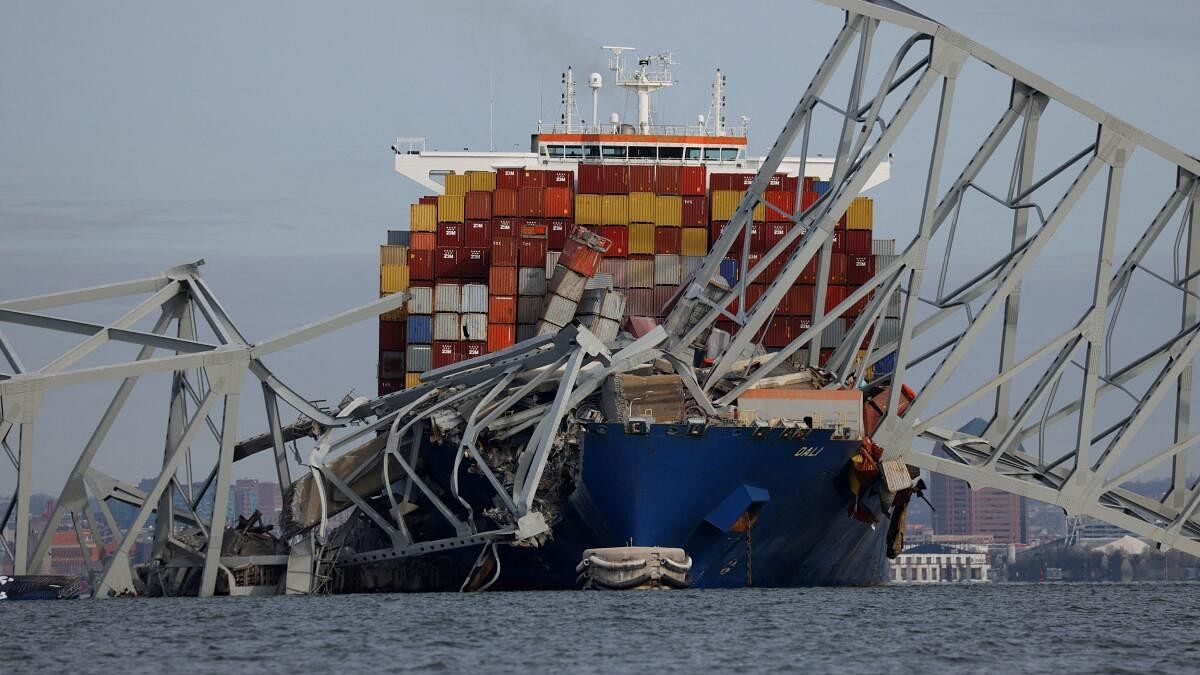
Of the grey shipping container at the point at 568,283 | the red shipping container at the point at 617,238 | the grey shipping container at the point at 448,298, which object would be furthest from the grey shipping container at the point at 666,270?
the grey shipping container at the point at 448,298

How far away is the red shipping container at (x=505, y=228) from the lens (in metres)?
61.4

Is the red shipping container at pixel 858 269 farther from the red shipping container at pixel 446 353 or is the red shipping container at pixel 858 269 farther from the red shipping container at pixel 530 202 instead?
the red shipping container at pixel 446 353

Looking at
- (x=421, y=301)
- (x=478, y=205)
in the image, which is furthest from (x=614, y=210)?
(x=421, y=301)

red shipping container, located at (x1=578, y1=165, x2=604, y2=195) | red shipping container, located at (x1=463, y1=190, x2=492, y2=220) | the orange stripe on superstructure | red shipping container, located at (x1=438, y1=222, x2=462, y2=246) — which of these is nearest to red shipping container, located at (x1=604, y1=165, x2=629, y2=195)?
red shipping container, located at (x1=578, y1=165, x2=604, y2=195)

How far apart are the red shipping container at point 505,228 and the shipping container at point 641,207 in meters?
3.52

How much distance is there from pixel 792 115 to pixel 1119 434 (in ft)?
37.9

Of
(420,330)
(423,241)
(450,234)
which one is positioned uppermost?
(450,234)

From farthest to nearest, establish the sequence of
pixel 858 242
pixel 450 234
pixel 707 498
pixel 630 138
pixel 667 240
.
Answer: pixel 630 138 < pixel 450 234 < pixel 858 242 < pixel 667 240 < pixel 707 498

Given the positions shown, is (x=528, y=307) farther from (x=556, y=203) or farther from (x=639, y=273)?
(x=556, y=203)

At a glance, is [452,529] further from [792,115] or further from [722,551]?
[792,115]

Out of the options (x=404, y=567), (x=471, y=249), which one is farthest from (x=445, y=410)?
(x=471, y=249)

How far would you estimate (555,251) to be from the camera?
201 ft

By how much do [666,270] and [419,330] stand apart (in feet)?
25.4

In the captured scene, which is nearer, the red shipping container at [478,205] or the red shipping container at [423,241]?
the red shipping container at [478,205]
